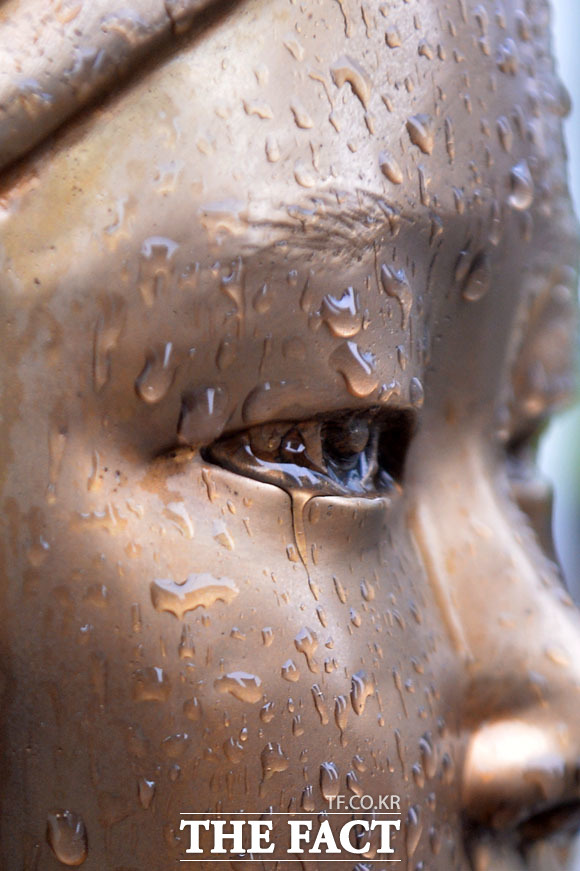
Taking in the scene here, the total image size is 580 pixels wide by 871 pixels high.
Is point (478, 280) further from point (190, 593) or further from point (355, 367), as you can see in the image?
point (190, 593)

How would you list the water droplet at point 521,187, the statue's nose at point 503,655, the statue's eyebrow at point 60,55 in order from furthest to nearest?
the water droplet at point 521,187 → the statue's nose at point 503,655 → the statue's eyebrow at point 60,55

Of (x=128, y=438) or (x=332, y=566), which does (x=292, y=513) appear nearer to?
(x=332, y=566)

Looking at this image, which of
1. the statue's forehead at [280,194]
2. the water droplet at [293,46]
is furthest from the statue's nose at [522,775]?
the water droplet at [293,46]

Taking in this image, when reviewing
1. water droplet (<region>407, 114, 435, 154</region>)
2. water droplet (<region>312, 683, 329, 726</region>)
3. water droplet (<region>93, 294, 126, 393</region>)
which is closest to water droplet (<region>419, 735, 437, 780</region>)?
water droplet (<region>312, 683, 329, 726</region>)

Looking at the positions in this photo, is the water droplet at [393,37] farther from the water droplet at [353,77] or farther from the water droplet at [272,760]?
the water droplet at [272,760]

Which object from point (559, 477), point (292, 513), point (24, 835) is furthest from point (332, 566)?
point (559, 477)

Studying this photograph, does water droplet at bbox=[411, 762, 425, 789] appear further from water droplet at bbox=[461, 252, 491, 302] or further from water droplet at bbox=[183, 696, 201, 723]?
water droplet at bbox=[461, 252, 491, 302]

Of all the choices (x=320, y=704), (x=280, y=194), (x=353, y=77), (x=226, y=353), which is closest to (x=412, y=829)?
(x=320, y=704)
